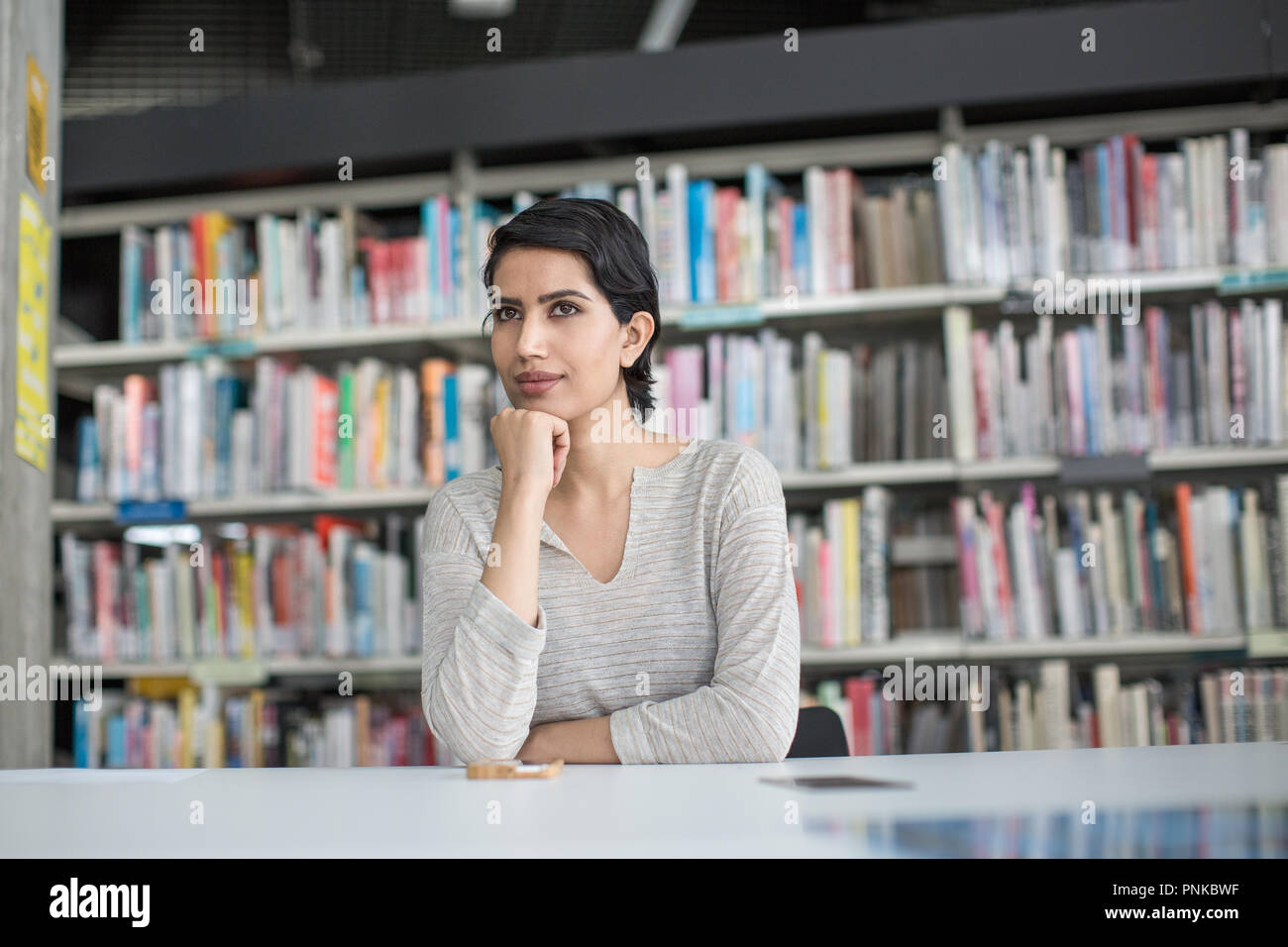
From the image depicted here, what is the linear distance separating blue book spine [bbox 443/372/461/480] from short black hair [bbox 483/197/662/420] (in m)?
1.20

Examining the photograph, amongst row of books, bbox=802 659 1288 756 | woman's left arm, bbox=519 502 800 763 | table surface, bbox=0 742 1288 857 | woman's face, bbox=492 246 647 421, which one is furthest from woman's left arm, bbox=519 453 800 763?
row of books, bbox=802 659 1288 756

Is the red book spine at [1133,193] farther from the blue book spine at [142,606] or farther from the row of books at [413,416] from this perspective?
the blue book spine at [142,606]

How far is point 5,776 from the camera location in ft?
3.50

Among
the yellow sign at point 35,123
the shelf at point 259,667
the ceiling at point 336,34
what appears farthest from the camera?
the ceiling at point 336,34

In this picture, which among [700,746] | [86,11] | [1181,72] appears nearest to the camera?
[700,746]

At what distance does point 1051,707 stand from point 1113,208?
1.13 meters

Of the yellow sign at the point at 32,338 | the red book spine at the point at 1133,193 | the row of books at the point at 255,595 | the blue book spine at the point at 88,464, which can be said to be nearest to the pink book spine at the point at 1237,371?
the red book spine at the point at 1133,193

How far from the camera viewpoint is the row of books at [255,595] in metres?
2.76

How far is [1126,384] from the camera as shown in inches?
96.9

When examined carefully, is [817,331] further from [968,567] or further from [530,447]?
[530,447]
